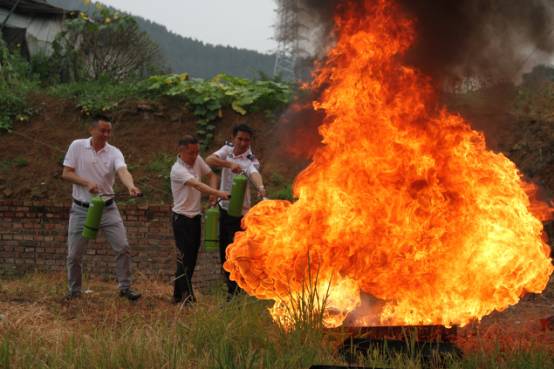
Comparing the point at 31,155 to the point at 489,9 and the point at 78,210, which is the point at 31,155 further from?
the point at 489,9

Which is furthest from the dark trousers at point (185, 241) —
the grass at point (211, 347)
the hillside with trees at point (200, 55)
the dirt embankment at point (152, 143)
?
the hillside with trees at point (200, 55)

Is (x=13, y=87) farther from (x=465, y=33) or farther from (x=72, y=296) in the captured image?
(x=465, y=33)

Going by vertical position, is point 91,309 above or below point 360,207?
below

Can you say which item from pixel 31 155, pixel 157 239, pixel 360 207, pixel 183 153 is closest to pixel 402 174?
pixel 360 207

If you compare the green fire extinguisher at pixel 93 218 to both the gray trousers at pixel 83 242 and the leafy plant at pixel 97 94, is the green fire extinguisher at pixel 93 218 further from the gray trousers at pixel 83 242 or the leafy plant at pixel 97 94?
the leafy plant at pixel 97 94

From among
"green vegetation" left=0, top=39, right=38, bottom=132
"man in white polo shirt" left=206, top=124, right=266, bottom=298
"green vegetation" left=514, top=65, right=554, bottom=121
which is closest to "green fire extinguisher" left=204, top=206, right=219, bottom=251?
"man in white polo shirt" left=206, top=124, right=266, bottom=298

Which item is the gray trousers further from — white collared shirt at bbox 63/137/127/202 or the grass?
the grass

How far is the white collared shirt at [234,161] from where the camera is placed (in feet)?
26.7

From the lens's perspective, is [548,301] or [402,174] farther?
[548,301]

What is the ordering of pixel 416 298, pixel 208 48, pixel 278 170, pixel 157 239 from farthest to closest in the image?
1. pixel 208 48
2. pixel 278 170
3. pixel 157 239
4. pixel 416 298

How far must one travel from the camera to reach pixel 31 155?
43.4ft

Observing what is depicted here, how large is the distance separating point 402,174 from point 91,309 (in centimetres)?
395

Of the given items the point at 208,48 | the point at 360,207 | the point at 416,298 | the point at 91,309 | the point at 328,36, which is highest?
the point at 208,48

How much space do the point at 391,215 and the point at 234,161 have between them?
8.56 ft
